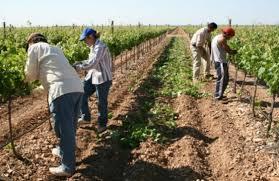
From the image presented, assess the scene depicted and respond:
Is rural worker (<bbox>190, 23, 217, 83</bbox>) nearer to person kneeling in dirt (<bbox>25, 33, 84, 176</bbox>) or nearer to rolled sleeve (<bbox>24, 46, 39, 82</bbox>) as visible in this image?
person kneeling in dirt (<bbox>25, 33, 84, 176</bbox>)

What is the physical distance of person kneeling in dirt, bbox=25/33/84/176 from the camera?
577 cm

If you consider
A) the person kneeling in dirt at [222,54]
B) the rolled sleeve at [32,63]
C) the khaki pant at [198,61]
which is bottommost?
the khaki pant at [198,61]

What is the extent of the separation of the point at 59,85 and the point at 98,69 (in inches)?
80.1

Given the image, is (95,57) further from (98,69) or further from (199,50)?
(199,50)

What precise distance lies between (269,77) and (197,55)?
6.16m

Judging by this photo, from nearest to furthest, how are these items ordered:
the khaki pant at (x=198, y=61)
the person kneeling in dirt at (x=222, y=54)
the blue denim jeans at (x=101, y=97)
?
the blue denim jeans at (x=101, y=97)
the person kneeling in dirt at (x=222, y=54)
the khaki pant at (x=198, y=61)

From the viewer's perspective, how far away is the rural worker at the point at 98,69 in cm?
755

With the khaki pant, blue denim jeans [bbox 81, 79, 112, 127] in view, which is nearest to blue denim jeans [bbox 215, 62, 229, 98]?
the khaki pant

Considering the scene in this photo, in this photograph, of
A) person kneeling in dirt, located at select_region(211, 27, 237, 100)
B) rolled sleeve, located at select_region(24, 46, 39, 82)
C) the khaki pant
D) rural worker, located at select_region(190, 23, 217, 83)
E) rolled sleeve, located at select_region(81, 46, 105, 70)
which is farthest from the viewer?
the khaki pant

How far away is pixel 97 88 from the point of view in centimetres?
790

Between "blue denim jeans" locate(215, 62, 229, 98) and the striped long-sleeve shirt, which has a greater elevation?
the striped long-sleeve shirt

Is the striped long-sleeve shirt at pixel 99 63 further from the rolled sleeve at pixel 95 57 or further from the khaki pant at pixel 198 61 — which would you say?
the khaki pant at pixel 198 61

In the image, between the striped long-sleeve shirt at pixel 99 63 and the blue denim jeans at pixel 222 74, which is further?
the blue denim jeans at pixel 222 74

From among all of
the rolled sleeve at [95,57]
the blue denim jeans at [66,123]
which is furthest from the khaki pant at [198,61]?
the blue denim jeans at [66,123]
